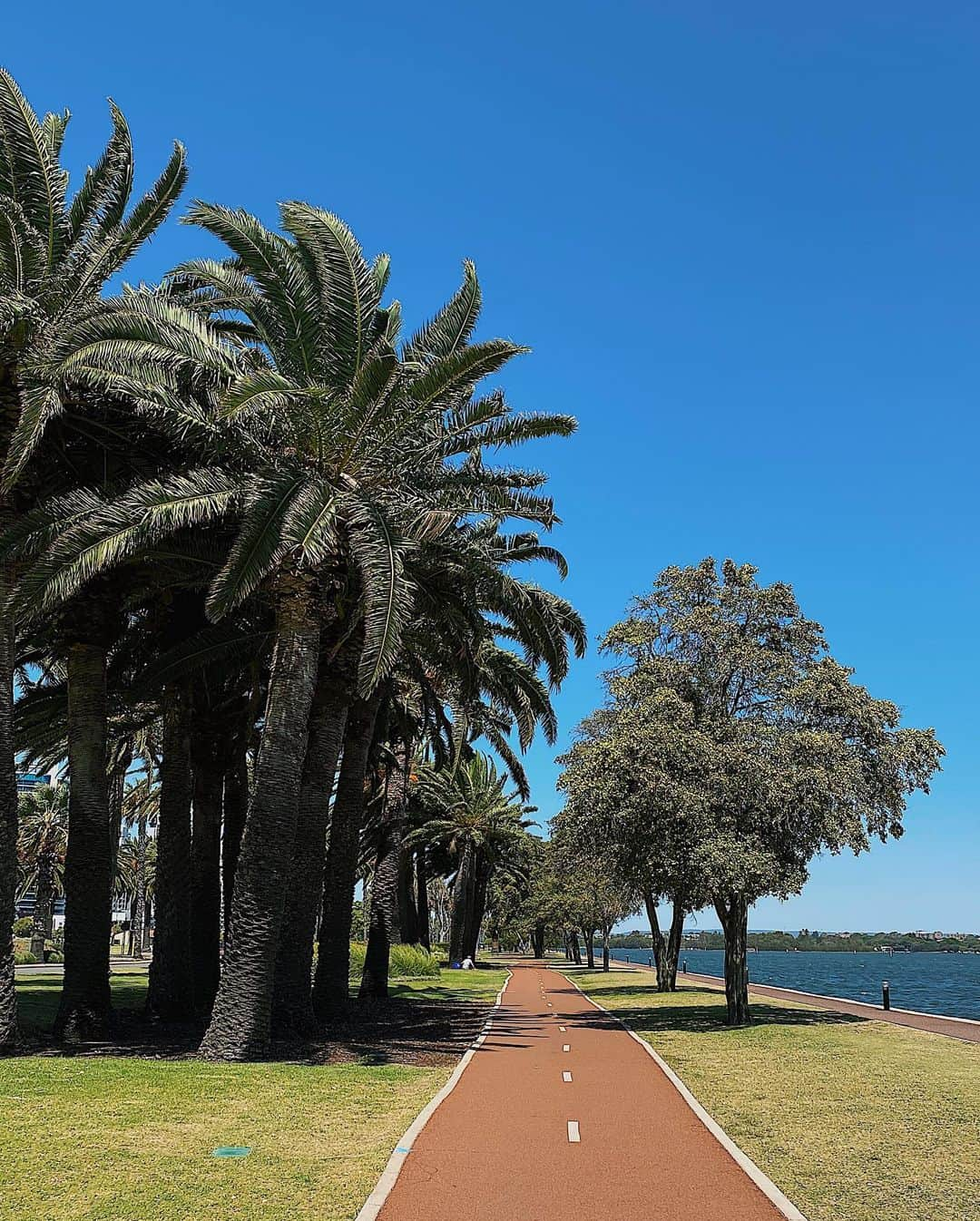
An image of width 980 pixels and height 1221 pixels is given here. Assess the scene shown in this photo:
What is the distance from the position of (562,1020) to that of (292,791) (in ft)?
43.9

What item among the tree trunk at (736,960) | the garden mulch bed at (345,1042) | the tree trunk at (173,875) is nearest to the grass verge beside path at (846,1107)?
the tree trunk at (736,960)

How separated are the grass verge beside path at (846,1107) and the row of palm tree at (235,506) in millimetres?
7511

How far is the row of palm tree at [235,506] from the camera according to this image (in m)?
15.9

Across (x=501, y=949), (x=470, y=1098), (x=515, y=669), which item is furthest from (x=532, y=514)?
(x=501, y=949)

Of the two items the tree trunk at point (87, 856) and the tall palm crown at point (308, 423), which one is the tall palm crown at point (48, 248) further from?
the tree trunk at point (87, 856)

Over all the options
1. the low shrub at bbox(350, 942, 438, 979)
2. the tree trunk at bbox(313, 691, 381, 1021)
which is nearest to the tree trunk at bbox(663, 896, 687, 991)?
the low shrub at bbox(350, 942, 438, 979)

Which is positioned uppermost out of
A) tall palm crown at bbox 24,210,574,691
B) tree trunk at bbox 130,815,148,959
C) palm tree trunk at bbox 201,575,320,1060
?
tall palm crown at bbox 24,210,574,691

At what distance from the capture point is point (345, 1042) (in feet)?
65.0

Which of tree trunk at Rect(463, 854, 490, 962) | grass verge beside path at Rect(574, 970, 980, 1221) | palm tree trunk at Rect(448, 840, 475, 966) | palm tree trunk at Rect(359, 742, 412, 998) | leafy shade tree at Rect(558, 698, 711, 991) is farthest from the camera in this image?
tree trunk at Rect(463, 854, 490, 962)

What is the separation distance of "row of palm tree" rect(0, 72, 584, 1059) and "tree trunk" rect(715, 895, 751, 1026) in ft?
32.3

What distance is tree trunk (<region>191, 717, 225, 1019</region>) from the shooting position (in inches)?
1006

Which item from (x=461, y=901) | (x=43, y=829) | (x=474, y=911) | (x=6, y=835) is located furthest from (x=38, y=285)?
(x=474, y=911)

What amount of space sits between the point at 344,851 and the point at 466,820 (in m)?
33.2

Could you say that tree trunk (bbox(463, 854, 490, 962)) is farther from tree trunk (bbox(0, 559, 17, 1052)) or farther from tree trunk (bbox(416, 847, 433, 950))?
tree trunk (bbox(0, 559, 17, 1052))
